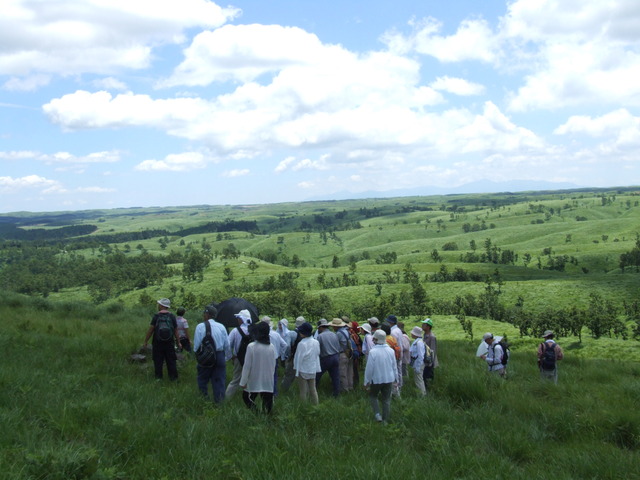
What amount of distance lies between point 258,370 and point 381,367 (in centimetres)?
256

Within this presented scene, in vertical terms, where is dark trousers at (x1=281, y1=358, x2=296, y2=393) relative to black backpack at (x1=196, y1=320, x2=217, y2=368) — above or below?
below

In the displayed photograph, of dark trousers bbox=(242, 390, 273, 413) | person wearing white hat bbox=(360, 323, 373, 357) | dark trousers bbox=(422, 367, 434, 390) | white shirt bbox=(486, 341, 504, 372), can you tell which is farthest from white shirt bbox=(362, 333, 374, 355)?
white shirt bbox=(486, 341, 504, 372)

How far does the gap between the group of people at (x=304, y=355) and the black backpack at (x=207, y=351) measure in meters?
0.07

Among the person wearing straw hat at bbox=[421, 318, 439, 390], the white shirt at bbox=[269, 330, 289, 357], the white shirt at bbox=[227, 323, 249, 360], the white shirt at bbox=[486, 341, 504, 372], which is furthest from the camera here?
the white shirt at bbox=[486, 341, 504, 372]

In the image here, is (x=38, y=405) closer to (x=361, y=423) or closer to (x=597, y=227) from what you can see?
(x=361, y=423)

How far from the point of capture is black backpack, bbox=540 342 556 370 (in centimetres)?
1345

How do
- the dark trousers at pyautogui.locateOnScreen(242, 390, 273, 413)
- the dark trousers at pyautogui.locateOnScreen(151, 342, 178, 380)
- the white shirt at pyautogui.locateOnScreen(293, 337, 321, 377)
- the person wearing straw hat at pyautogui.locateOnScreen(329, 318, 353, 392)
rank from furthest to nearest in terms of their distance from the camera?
the person wearing straw hat at pyautogui.locateOnScreen(329, 318, 353, 392) < the dark trousers at pyautogui.locateOnScreen(151, 342, 178, 380) < the white shirt at pyautogui.locateOnScreen(293, 337, 321, 377) < the dark trousers at pyautogui.locateOnScreen(242, 390, 273, 413)

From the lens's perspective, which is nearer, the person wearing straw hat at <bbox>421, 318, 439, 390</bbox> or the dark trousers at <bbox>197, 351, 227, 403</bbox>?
the dark trousers at <bbox>197, 351, 227, 403</bbox>

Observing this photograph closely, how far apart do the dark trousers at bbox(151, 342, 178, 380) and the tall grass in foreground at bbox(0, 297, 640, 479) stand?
0.99ft

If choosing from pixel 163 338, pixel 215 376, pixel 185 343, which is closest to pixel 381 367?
pixel 215 376

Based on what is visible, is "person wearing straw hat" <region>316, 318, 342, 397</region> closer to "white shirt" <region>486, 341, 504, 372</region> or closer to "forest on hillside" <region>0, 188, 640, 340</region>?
"white shirt" <region>486, 341, 504, 372</region>

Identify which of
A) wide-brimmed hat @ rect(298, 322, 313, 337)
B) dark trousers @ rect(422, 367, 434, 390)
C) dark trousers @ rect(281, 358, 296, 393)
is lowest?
dark trousers @ rect(422, 367, 434, 390)

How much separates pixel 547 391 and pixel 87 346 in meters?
13.0

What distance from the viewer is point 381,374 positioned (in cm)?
907
